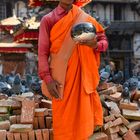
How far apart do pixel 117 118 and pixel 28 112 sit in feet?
3.59

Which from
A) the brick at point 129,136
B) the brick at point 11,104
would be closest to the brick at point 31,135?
the brick at point 11,104

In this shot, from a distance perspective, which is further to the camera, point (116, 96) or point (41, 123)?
point (116, 96)

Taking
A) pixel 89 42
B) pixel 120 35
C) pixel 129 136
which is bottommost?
pixel 129 136

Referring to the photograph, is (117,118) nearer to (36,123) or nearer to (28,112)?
(36,123)

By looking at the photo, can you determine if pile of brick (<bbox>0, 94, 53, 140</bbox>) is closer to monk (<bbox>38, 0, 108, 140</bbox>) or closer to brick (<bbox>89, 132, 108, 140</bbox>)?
brick (<bbox>89, 132, 108, 140</bbox>)

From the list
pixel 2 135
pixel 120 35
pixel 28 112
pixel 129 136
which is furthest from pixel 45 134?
pixel 120 35

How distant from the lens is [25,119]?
496 cm

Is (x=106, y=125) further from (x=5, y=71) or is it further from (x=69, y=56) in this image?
(x=5, y=71)

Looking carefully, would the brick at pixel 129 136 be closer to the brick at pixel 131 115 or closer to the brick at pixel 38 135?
the brick at pixel 131 115

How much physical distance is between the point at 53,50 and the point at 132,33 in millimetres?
26195

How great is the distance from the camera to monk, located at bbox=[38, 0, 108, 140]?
3.73m

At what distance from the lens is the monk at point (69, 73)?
12.3 ft

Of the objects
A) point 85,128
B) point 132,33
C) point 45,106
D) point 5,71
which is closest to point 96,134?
point 45,106

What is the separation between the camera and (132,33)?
29.5 meters
